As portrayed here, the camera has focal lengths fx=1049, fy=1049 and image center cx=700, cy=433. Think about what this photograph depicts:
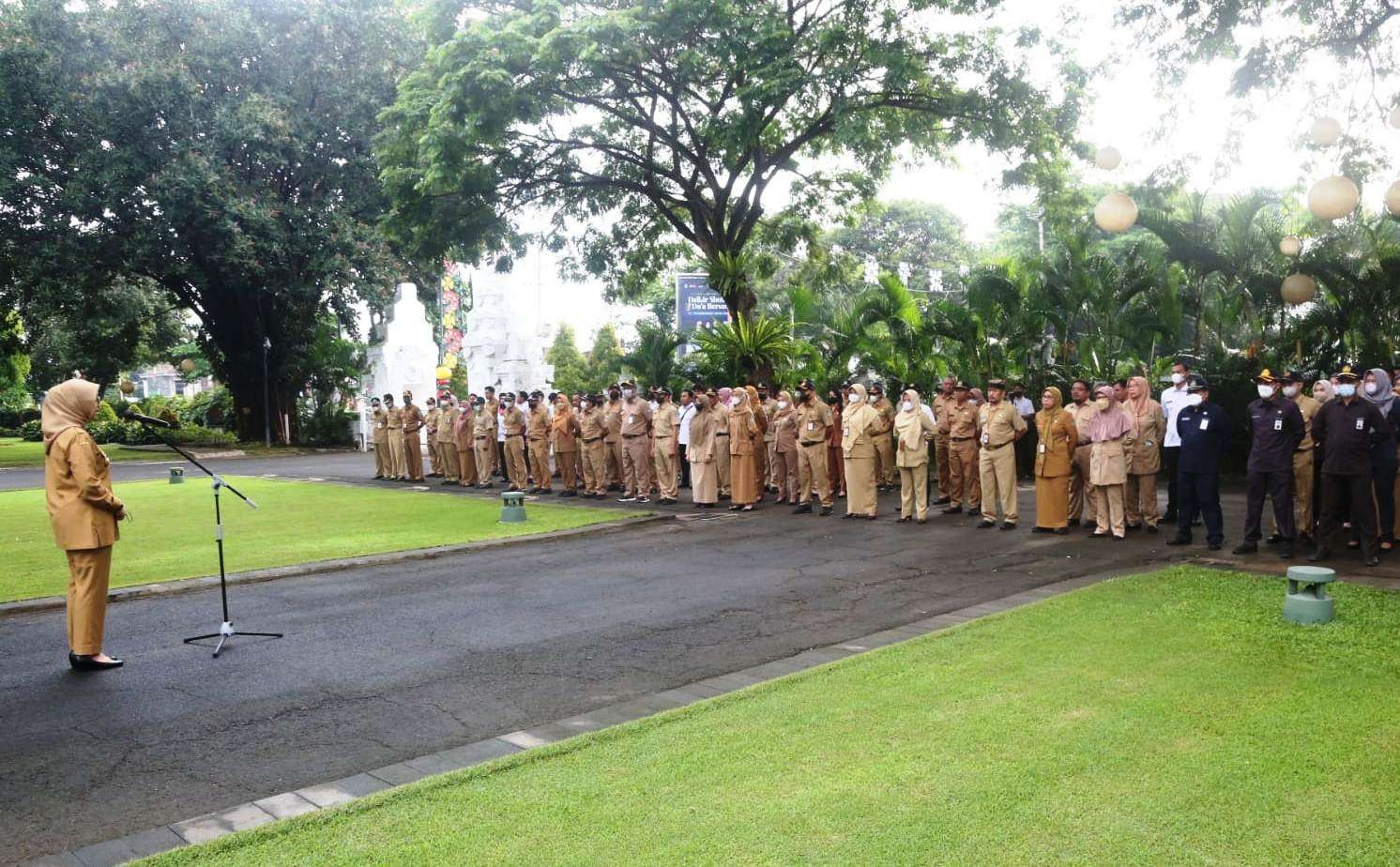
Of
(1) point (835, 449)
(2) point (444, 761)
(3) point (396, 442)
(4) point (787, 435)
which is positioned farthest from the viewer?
(3) point (396, 442)

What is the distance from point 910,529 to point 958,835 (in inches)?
382

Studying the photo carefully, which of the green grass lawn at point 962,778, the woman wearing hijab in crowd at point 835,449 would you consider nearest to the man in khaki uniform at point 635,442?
the woman wearing hijab in crowd at point 835,449

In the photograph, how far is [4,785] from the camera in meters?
5.23

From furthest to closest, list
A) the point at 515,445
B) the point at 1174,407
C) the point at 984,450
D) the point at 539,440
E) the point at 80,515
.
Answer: the point at 515,445 < the point at 539,440 < the point at 984,450 < the point at 1174,407 < the point at 80,515

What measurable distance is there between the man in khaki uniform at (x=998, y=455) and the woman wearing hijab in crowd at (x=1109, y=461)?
113cm

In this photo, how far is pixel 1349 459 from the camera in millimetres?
10062

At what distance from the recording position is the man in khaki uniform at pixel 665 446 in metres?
17.4

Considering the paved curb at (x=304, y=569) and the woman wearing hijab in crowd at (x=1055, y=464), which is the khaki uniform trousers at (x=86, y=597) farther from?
the woman wearing hijab in crowd at (x=1055, y=464)

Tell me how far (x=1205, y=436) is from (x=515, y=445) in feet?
41.6

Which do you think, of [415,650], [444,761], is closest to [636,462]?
[415,650]

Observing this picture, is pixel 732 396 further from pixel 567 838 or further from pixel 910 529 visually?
pixel 567 838

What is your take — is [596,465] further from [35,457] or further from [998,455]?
[35,457]

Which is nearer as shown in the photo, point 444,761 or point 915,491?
point 444,761

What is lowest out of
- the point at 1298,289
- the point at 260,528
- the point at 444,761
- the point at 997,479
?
the point at 444,761
